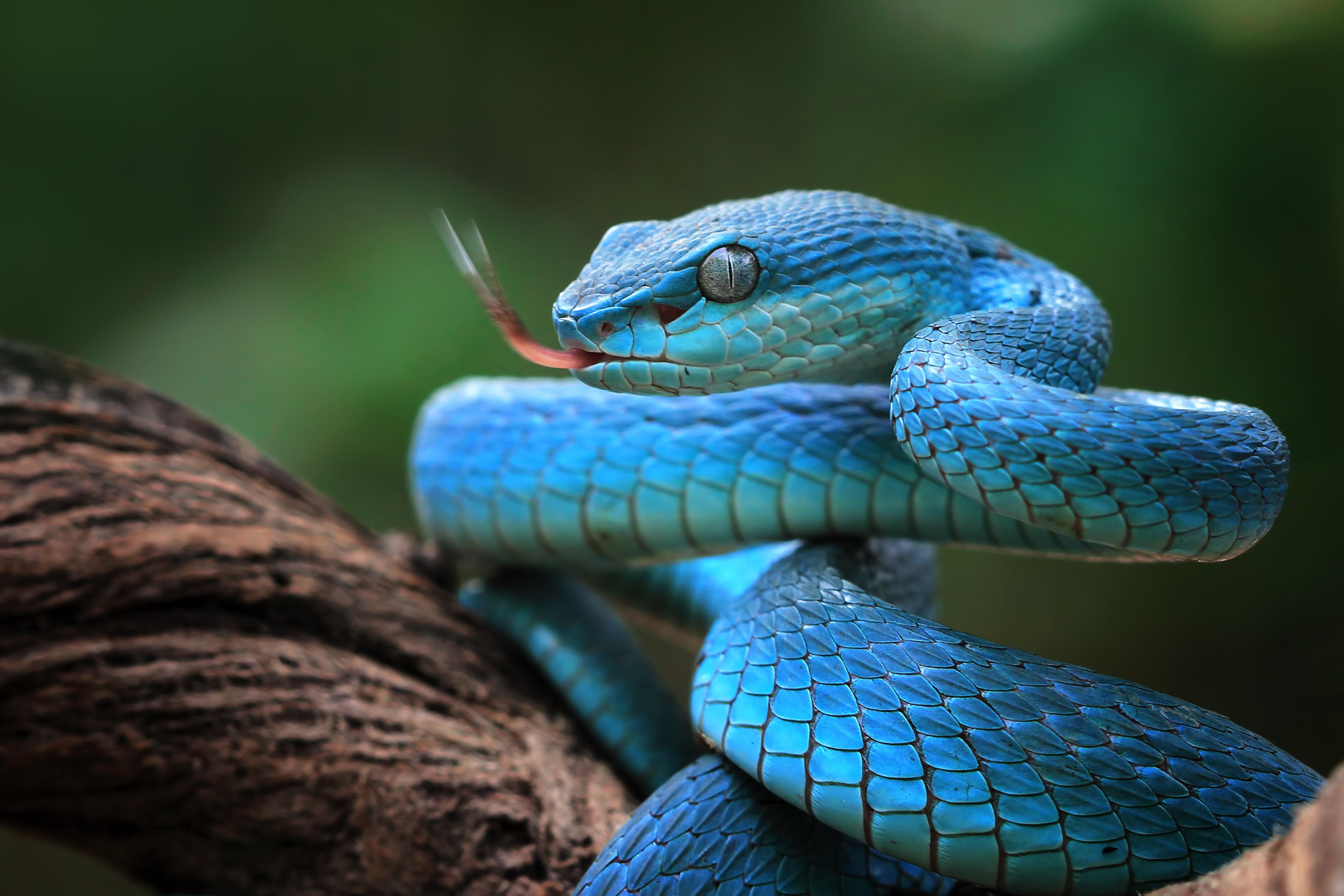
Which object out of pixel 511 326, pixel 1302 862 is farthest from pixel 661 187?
pixel 1302 862

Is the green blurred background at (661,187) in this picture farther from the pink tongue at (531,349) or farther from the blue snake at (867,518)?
the pink tongue at (531,349)

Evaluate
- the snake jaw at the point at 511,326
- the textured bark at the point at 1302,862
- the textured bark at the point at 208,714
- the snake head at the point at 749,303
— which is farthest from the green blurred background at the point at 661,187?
the textured bark at the point at 1302,862

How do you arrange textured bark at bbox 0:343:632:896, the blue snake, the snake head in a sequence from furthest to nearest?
textured bark at bbox 0:343:632:896 → the snake head → the blue snake

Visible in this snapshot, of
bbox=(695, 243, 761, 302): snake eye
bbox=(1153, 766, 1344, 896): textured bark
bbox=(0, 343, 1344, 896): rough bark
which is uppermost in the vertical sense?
bbox=(695, 243, 761, 302): snake eye

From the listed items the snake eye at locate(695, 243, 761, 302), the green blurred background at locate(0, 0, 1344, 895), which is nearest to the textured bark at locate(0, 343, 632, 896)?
the snake eye at locate(695, 243, 761, 302)

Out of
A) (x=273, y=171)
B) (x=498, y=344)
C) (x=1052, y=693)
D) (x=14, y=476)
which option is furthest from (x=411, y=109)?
(x=1052, y=693)

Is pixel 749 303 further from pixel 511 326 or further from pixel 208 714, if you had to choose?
pixel 208 714

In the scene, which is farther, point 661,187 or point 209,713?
point 661,187

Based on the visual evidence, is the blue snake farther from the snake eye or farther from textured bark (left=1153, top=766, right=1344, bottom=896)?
textured bark (left=1153, top=766, right=1344, bottom=896)
